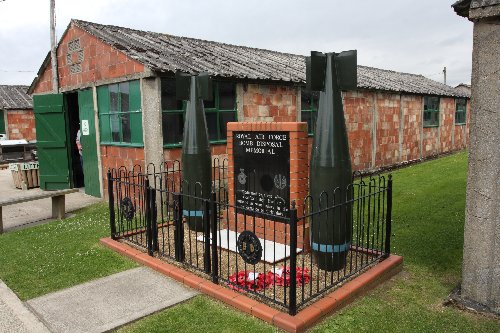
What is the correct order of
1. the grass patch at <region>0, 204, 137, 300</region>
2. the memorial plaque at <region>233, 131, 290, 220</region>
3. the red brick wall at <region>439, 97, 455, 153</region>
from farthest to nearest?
the red brick wall at <region>439, 97, 455, 153</region> → the memorial plaque at <region>233, 131, 290, 220</region> → the grass patch at <region>0, 204, 137, 300</region>

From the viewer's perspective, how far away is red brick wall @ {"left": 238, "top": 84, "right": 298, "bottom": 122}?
10828 millimetres

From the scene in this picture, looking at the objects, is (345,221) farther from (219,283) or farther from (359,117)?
(359,117)

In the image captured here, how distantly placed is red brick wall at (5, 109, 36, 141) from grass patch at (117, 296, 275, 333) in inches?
967

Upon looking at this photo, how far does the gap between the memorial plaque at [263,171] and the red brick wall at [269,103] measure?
12.7 ft

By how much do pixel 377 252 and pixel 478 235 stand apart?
1705 millimetres

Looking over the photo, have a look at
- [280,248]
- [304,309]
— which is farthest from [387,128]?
[304,309]

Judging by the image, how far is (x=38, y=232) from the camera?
7992 mm

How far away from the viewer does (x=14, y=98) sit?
26.4 m

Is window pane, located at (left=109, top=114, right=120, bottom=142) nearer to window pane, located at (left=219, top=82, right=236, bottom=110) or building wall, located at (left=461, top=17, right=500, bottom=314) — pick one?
window pane, located at (left=219, top=82, right=236, bottom=110)

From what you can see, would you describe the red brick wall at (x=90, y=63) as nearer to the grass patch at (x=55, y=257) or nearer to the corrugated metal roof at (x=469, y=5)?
the grass patch at (x=55, y=257)

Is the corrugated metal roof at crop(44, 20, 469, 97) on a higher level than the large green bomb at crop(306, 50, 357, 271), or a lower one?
higher

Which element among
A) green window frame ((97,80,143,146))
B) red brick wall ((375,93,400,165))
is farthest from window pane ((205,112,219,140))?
red brick wall ((375,93,400,165))

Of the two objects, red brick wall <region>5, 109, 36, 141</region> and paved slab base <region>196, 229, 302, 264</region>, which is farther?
red brick wall <region>5, 109, 36, 141</region>

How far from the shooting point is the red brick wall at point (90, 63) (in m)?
9.44
